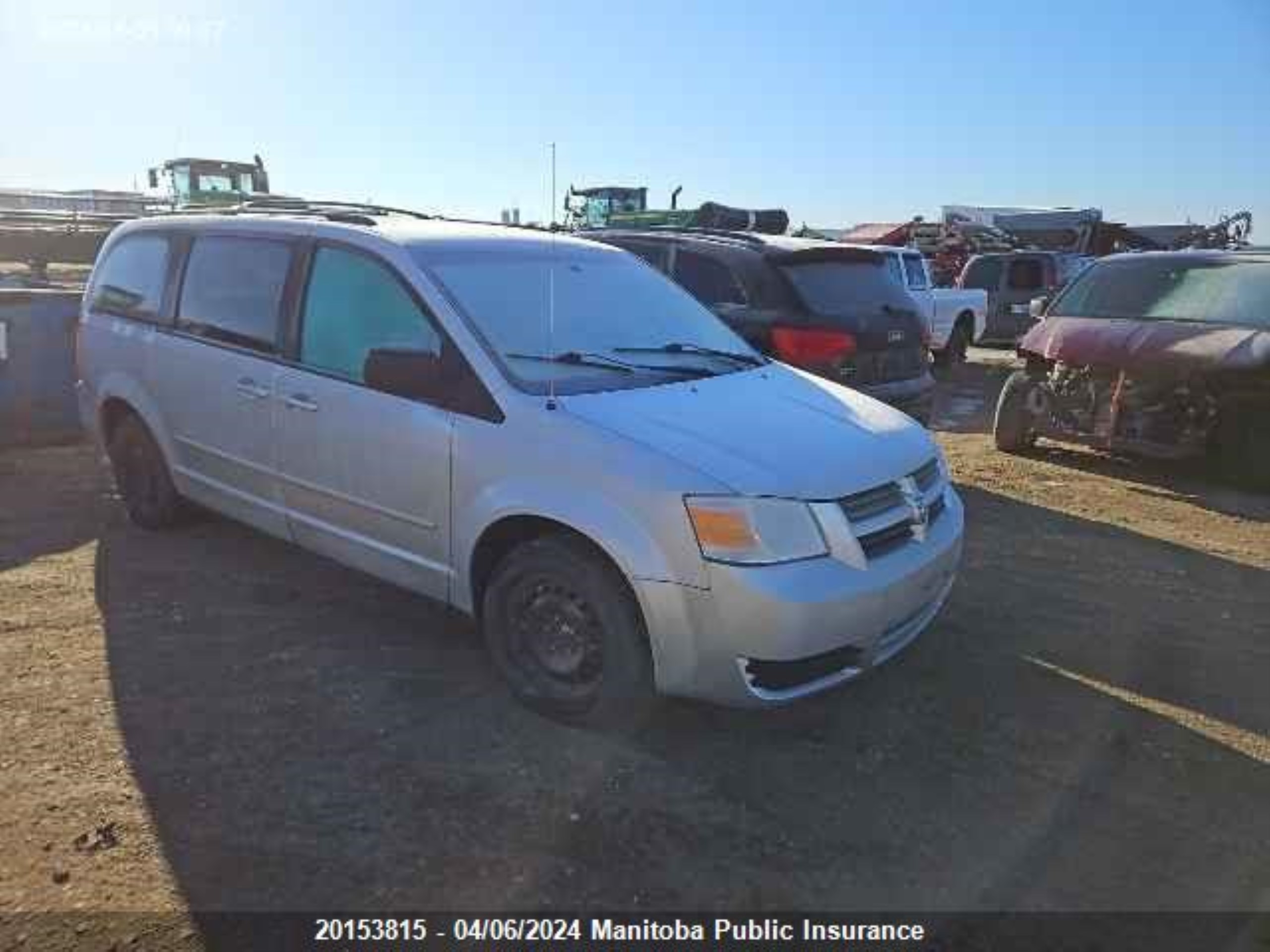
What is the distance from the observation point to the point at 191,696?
3.57m

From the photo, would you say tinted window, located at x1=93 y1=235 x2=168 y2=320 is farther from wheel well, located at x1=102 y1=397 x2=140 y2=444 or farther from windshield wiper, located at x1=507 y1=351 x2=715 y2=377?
windshield wiper, located at x1=507 y1=351 x2=715 y2=377

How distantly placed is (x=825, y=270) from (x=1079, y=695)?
3577mm

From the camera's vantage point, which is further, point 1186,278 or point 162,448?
point 1186,278

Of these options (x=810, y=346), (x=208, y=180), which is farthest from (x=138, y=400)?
(x=208, y=180)

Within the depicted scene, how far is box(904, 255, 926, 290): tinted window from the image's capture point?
45.4ft

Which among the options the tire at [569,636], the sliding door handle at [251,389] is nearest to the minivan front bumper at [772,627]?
the tire at [569,636]

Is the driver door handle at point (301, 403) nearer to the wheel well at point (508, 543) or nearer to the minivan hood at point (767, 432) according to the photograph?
the wheel well at point (508, 543)

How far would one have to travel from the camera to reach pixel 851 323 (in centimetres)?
620

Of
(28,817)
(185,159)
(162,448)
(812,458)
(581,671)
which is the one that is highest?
(185,159)

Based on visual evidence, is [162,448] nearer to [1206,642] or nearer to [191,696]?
[191,696]

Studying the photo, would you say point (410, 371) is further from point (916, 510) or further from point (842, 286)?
point (842, 286)

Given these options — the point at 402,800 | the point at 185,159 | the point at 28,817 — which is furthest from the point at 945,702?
the point at 185,159

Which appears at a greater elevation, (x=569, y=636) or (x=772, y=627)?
(x=772, y=627)

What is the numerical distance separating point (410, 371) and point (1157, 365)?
5908mm
